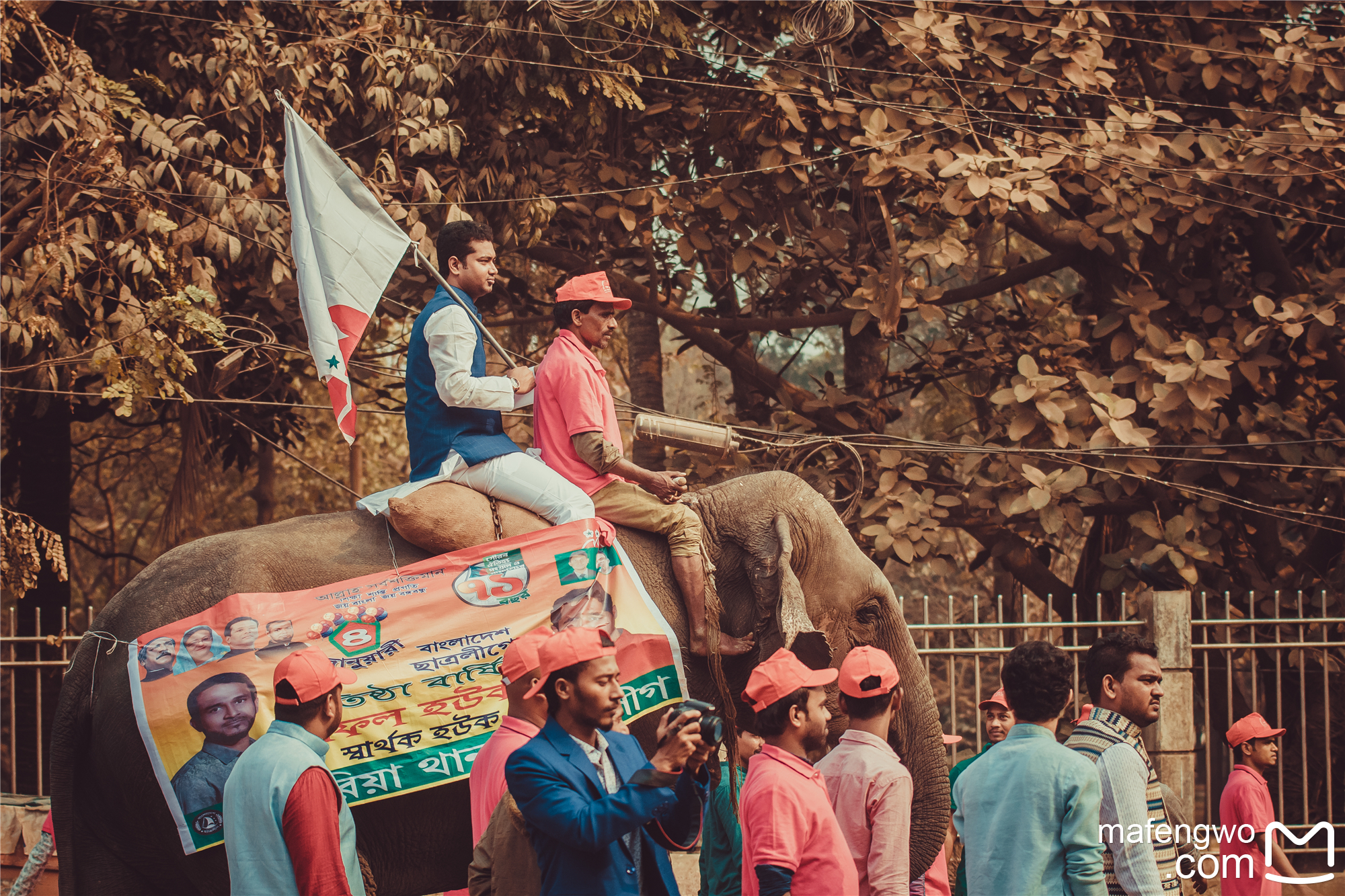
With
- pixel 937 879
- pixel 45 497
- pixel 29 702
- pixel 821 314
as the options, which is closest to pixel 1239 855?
pixel 937 879

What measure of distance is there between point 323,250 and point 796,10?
512 cm

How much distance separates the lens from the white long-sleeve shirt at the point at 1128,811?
3.45 m

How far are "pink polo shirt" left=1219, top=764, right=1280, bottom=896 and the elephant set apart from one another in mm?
1721

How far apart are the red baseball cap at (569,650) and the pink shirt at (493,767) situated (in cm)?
50

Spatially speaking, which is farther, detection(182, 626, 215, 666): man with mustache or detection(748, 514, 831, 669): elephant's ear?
detection(748, 514, 831, 669): elephant's ear

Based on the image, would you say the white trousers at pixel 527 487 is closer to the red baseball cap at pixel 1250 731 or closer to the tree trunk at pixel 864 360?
the red baseball cap at pixel 1250 731

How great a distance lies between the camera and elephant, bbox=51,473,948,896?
14.0ft

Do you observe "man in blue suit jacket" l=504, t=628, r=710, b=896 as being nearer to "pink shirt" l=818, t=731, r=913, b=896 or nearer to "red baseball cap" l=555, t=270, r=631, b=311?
"pink shirt" l=818, t=731, r=913, b=896

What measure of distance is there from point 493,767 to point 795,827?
35.9 inches

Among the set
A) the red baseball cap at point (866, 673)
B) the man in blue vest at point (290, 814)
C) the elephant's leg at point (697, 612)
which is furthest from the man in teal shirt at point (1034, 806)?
the man in blue vest at point (290, 814)

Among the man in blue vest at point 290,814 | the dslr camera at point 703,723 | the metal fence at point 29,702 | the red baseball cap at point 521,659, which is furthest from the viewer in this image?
the metal fence at point 29,702

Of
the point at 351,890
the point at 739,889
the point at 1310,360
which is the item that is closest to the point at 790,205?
the point at 1310,360

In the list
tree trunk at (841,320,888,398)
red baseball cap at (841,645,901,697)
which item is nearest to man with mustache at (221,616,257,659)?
red baseball cap at (841,645,901,697)

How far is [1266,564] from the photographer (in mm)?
9008
